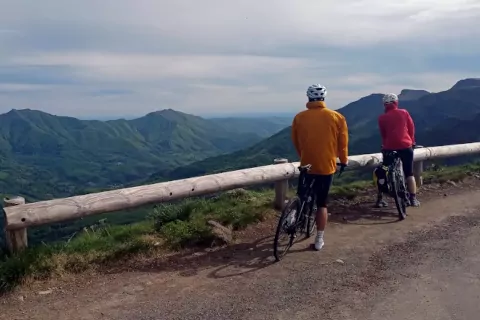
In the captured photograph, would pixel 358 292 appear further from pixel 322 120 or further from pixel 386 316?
pixel 322 120

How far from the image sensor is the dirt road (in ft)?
16.1

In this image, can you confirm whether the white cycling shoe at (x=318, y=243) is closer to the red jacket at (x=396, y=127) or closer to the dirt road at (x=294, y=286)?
the dirt road at (x=294, y=286)

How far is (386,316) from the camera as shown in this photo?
479 centimetres

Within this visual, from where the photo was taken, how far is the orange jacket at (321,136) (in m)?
6.59

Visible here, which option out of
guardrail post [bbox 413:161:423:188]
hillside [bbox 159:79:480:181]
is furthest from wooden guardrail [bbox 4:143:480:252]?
hillside [bbox 159:79:480:181]

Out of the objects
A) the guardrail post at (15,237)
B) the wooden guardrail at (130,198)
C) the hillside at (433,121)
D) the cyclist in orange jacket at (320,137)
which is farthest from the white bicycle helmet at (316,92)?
the hillside at (433,121)

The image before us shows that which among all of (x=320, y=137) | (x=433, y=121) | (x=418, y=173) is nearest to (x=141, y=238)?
(x=320, y=137)

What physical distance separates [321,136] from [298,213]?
1062 millimetres

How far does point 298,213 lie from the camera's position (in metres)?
6.68

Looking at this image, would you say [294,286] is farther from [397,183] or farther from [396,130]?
[396,130]

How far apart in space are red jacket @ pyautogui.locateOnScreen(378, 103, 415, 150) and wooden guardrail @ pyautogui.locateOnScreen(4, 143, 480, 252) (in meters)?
0.89

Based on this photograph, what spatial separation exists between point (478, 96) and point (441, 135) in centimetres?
6557

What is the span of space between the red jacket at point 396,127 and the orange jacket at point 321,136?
2.57m

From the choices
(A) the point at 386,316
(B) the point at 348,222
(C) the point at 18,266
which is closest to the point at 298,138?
(B) the point at 348,222
